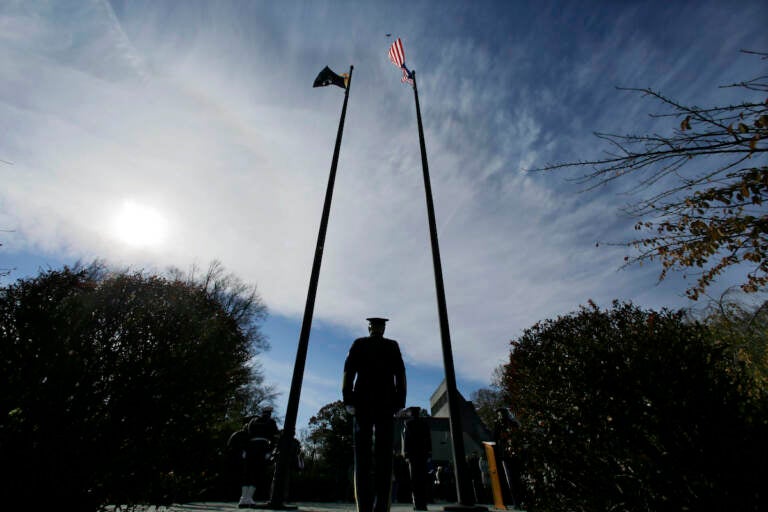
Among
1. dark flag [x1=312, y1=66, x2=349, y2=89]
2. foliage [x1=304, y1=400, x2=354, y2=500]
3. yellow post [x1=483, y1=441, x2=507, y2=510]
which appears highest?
dark flag [x1=312, y1=66, x2=349, y2=89]

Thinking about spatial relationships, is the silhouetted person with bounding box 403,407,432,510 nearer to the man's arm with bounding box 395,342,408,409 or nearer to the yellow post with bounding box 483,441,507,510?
the yellow post with bounding box 483,441,507,510

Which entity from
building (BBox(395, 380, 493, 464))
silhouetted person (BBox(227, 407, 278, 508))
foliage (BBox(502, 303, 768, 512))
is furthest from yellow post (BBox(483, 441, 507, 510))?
building (BBox(395, 380, 493, 464))

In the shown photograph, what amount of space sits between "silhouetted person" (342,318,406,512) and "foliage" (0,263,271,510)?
1.95m

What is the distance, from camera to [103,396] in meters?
4.18

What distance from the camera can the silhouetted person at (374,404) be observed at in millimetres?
3949

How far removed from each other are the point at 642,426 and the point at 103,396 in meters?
5.88

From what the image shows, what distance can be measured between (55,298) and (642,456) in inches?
283

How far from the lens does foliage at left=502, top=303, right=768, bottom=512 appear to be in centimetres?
301

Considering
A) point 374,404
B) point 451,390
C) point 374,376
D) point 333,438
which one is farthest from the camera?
point 333,438

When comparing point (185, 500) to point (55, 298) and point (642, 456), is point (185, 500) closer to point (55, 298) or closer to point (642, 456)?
point (55, 298)

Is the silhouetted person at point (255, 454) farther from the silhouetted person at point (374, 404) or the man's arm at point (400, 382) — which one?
the man's arm at point (400, 382)

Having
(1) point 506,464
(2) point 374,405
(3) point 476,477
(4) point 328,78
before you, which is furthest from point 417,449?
(4) point 328,78

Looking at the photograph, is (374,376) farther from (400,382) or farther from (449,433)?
(449,433)

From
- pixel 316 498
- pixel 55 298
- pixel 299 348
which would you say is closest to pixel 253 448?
pixel 299 348
